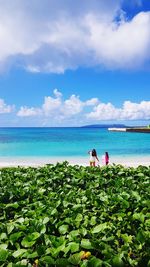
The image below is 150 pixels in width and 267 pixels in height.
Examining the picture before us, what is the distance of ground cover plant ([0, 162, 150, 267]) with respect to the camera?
2959 millimetres

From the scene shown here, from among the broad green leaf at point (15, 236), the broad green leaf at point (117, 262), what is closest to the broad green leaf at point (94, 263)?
the broad green leaf at point (117, 262)

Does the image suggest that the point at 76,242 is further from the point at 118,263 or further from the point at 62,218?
the point at 62,218

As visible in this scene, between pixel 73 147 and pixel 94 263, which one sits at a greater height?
pixel 73 147

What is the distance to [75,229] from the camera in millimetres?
3912

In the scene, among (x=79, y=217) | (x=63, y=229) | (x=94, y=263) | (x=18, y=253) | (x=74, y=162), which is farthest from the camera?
(x=74, y=162)

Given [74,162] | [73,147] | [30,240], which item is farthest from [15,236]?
[73,147]

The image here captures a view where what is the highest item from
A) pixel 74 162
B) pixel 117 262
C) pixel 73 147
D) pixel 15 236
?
pixel 73 147

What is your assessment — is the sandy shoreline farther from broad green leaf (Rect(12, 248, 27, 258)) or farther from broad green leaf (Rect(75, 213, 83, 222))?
broad green leaf (Rect(12, 248, 27, 258))

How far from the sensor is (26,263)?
2.88 meters

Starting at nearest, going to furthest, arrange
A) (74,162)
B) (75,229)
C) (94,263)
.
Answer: (94,263)
(75,229)
(74,162)

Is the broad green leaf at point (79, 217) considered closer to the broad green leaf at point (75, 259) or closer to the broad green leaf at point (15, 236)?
the broad green leaf at point (15, 236)

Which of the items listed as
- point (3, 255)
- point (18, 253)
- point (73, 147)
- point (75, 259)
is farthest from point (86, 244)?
point (73, 147)

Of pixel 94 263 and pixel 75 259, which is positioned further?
pixel 75 259

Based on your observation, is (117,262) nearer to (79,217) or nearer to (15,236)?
(15,236)
